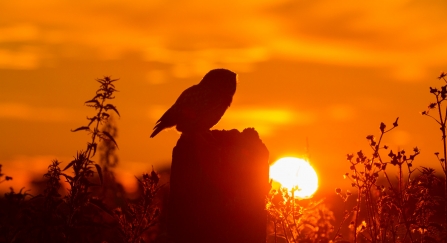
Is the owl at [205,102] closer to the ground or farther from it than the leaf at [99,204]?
farther from it

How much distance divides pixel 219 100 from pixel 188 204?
2872mm

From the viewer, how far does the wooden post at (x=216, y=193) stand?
5586mm

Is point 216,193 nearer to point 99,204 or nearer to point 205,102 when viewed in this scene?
point 99,204

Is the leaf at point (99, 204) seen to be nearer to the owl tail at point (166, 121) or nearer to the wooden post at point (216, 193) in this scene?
the wooden post at point (216, 193)

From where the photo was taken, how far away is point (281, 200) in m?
6.50

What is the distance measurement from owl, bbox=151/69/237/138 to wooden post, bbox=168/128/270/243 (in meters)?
2.01

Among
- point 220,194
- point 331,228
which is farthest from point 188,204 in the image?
point 331,228

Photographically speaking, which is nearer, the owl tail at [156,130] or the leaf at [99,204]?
the leaf at [99,204]

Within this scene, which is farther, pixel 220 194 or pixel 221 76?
pixel 221 76

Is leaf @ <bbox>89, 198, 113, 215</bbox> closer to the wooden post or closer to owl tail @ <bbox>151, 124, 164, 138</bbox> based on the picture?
the wooden post

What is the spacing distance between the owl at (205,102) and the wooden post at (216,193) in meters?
2.01

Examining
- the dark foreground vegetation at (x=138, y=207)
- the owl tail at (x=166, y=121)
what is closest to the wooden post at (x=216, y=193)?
the dark foreground vegetation at (x=138, y=207)

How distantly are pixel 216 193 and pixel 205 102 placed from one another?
268 cm

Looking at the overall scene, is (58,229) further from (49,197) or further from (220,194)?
(220,194)
